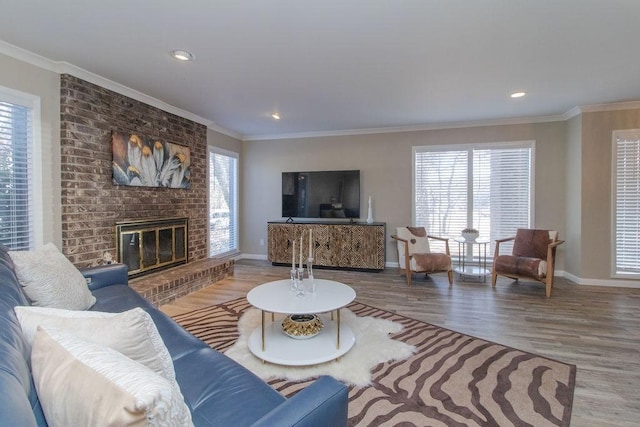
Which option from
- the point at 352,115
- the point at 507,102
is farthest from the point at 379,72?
the point at 507,102

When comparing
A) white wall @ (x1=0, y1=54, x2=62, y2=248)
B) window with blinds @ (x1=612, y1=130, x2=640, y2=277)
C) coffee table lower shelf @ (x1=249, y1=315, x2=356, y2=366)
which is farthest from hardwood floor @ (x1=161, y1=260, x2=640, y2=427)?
white wall @ (x1=0, y1=54, x2=62, y2=248)

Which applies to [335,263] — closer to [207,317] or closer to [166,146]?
[207,317]

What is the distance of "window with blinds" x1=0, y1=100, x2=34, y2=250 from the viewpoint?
103 inches

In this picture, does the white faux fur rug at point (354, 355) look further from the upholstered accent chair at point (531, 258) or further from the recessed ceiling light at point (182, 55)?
the recessed ceiling light at point (182, 55)

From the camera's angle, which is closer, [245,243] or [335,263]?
[335,263]

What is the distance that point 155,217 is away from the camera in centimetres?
398

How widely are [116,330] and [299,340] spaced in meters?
1.67

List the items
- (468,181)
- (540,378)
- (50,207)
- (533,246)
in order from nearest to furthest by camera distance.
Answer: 1. (540,378)
2. (50,207)
3. (533,246)
4. (468,181)

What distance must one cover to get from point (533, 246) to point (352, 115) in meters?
3.12

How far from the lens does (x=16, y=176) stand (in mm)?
2715

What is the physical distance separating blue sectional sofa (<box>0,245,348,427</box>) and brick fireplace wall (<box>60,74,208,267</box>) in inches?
53.7

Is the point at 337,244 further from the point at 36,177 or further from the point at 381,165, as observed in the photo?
the point at 36,177

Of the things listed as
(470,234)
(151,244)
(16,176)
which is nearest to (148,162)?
(151,244)

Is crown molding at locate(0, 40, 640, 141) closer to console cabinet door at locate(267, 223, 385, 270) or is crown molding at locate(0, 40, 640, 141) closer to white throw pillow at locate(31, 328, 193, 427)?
console cabinet door at locate(267, 223, 385, 270)
